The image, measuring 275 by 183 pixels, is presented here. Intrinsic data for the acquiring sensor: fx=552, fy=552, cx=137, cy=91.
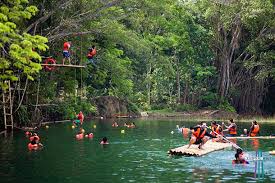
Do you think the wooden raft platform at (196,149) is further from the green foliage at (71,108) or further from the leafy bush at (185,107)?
the leafy bush at (185,107)

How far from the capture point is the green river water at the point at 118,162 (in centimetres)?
2097

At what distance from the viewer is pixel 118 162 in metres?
25.0

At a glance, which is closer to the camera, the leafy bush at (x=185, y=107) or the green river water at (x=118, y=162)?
the green river water at (x=118, y=162)

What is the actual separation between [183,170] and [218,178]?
7.28ft

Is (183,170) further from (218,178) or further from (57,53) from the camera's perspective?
(57,53)

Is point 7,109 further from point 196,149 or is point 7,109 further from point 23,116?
point 196,149

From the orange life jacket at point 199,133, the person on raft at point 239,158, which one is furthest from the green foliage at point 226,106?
the person on raft at point 239,158

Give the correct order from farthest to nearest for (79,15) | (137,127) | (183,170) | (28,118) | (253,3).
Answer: (253,3) → (137,127) → (28,118) → (79,15) → (183,170)

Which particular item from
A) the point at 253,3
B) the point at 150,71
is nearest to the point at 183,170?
the point at 253,3

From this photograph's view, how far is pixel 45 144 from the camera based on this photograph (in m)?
32.1

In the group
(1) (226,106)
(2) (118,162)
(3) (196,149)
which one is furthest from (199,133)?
(1) (226,106)

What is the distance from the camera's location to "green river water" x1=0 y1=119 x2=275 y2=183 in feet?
68.8

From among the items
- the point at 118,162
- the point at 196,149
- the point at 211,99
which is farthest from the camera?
the point at 211,99

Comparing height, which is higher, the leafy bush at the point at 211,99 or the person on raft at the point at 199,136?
the leafy bush at the point at 211,99
